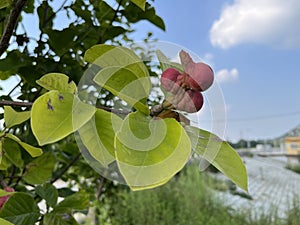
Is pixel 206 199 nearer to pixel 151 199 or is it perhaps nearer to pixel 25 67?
pixel 151 199

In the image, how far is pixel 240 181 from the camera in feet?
0.62

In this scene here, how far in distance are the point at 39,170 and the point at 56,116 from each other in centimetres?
40

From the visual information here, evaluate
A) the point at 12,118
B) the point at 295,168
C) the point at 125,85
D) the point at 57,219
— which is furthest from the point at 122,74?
the point at 295,168

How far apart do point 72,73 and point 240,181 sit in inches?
14.2

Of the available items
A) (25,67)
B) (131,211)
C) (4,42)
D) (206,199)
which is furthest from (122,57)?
(206,199)

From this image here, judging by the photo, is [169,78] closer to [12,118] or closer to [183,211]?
[12,118]

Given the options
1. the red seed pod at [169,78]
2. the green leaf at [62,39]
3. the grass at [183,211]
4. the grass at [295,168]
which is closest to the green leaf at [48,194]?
the green leaf at [62,39]

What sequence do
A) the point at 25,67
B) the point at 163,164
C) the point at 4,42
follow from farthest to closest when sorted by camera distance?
the point at 25,67 → the point at 4,42 → the point at 163,164

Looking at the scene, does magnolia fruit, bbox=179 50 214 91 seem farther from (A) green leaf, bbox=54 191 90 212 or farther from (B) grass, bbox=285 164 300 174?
(B) grass, bbox=285 164 300 174

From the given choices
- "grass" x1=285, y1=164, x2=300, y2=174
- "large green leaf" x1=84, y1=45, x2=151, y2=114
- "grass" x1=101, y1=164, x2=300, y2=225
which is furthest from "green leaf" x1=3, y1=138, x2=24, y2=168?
"grass" x1=285, y1=164, x2=300, y2=174

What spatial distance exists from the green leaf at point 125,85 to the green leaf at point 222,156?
4cm

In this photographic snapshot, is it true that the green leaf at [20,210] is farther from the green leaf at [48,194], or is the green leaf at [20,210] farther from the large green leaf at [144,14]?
the large green leaf at [144,14]

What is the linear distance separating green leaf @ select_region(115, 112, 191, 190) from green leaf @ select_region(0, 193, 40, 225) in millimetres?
209

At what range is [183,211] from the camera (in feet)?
7.89
